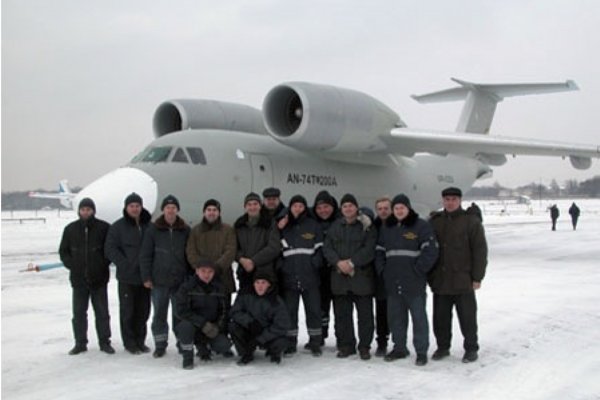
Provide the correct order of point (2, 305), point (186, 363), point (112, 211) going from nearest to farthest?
point (186, 363)
point (2, 305)
point (112, 211)

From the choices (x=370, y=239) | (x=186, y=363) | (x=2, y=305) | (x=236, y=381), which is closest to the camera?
(x=236, y=381)

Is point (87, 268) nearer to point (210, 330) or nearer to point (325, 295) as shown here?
point (210, 330)

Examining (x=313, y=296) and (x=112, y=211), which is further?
(x=112, y=211)

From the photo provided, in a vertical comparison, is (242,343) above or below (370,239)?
below

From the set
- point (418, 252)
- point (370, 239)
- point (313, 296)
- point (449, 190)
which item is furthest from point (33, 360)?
point (449, 190)

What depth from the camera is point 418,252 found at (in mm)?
5543

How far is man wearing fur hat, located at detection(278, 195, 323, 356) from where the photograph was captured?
5.85 m

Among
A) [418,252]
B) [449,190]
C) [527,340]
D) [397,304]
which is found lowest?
[527,340]

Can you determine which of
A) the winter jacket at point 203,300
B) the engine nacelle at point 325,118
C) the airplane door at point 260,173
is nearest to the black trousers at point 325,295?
the winter jacket at point 203,300

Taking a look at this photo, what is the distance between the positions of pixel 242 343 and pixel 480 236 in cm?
236

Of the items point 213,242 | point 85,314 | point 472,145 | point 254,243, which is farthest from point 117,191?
point 472,145

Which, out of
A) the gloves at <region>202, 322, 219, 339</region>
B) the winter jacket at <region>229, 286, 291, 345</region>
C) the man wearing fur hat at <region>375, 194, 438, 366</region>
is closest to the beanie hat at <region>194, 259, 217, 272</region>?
the winter jacket at <region>229, 286, 291, 345</region>

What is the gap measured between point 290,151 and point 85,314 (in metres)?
8.23

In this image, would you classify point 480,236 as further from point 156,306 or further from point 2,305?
point 2,305
